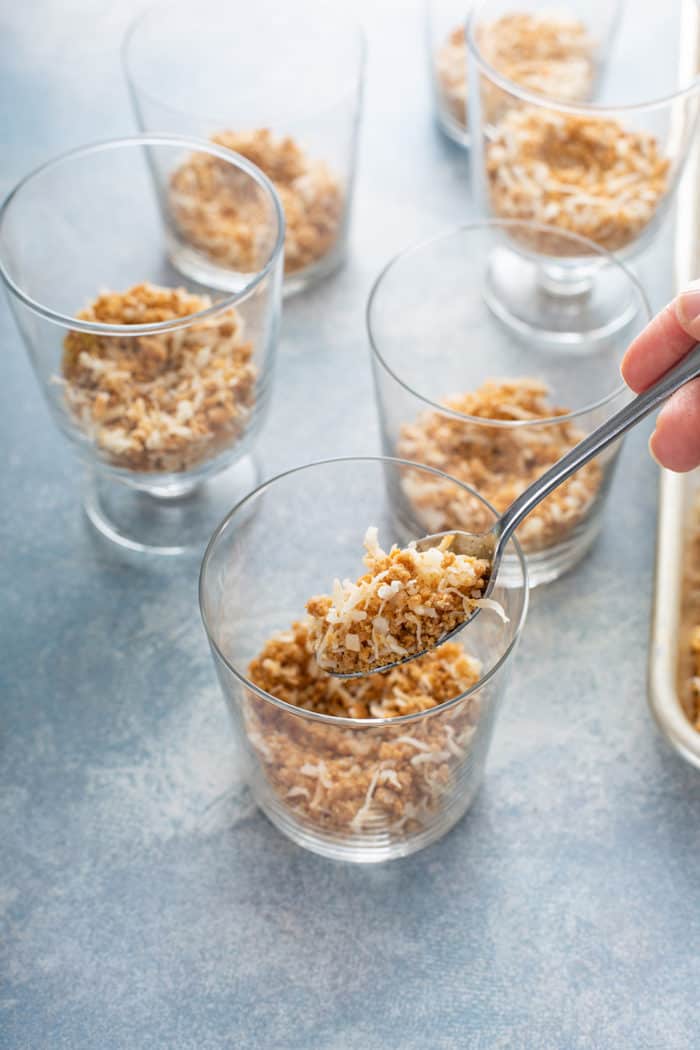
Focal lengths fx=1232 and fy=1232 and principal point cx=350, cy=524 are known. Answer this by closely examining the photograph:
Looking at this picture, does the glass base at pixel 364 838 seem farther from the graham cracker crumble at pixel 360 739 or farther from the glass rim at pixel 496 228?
the glass rim at pixel 496 228

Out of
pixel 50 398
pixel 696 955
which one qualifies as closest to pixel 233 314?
pixel 50 398

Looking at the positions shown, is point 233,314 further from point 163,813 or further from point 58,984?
point 58,984

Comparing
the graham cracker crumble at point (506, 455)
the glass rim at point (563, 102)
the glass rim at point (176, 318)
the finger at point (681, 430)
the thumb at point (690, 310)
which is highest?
the thumb at point (690, 310)

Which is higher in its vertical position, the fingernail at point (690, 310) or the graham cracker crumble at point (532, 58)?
the fingernail at point (690, 310)

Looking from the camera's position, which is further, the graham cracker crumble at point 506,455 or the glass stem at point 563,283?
the glass stem at point 563,283

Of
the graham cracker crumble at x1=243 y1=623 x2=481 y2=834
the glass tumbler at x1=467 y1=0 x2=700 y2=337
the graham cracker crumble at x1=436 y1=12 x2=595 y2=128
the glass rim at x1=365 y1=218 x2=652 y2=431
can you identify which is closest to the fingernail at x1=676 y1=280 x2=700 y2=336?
the glass rim at x1=365 y1=218 x2=652 y2=431

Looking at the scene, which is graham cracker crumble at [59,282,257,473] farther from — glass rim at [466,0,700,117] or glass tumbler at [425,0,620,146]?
glass tumbler at [425,0,620,146]

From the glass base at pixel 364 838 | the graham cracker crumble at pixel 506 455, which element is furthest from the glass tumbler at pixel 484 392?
the glass base at pixel 364 838
